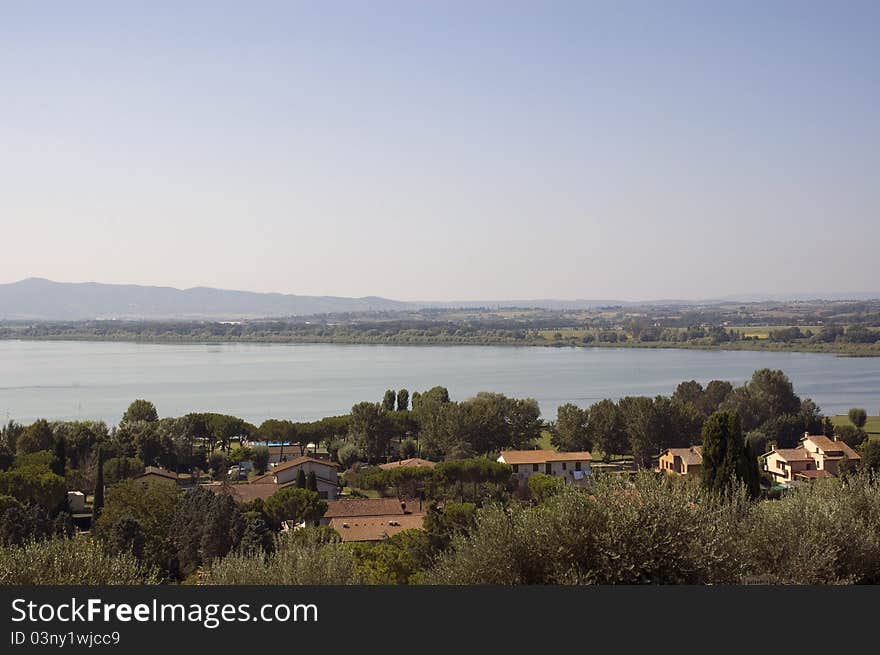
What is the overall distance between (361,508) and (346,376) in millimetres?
45885

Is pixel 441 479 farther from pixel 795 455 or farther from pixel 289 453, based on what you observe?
pixel 795 455

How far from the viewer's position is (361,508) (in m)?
20.3

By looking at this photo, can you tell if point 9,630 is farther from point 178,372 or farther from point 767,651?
point 178,372

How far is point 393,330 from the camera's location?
127812mm

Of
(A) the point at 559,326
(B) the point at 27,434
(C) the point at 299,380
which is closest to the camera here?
(B) the point at 27,434

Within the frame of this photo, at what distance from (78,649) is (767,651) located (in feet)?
14.8

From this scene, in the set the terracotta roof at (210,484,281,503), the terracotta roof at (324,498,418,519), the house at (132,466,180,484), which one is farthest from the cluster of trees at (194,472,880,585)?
the house at (132,466,180,484)

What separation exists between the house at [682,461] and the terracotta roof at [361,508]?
9.50 metres

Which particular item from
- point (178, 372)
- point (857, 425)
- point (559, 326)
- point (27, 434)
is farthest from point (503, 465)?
point (559, 326)

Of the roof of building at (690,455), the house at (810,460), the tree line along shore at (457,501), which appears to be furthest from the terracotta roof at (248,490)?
the house at (810,460)

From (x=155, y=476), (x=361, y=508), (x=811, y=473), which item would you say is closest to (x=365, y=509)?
(x=361, y=508)

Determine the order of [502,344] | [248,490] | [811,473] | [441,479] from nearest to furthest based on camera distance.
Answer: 1. [248,490]
2. [441,479]
3. [811,473]
4. [502,344]

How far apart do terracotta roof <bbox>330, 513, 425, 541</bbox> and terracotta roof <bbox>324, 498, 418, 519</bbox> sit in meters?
0.39

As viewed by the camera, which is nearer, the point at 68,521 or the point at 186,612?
the point at 186,612
